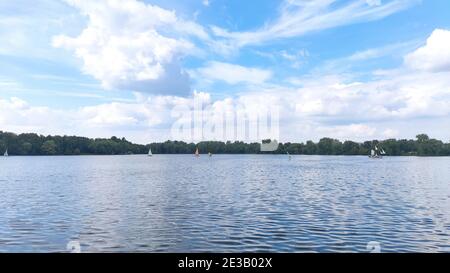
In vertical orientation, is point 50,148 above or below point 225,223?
above

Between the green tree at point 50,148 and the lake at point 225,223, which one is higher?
the green tree at point 50,148

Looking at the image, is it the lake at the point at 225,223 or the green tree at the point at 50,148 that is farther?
the green tree at the point at 50,148

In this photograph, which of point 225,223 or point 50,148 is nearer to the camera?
point 225,223

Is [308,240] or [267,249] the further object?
[308,240]

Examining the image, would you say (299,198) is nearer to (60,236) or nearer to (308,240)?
(308,240)

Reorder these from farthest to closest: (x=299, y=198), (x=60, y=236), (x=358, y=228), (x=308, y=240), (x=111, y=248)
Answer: (x=299, y=198)
(x=358, y=228)
(x=60, y=236)
(x=308, y=240)
(x=111, y=248)

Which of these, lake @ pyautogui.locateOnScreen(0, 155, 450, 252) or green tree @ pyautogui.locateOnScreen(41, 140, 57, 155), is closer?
lake @ pyautogui.locateOnScreen(0, 155, 450, 252)

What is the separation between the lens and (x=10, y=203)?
4584 cm

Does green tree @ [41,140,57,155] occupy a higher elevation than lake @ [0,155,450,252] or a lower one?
higher

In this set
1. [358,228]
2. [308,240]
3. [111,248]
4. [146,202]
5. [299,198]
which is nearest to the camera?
[111,248]
